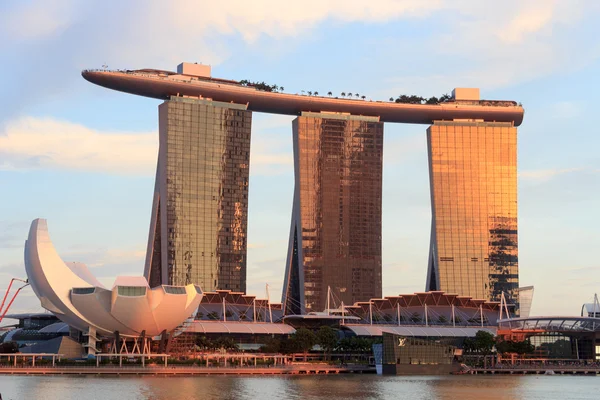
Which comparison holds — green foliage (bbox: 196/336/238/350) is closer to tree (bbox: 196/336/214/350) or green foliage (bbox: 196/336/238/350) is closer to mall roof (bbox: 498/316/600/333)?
tree (bbox: 196/336/214/350)

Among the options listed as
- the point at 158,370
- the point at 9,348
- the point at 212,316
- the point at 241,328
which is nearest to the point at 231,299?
the point at 212,316

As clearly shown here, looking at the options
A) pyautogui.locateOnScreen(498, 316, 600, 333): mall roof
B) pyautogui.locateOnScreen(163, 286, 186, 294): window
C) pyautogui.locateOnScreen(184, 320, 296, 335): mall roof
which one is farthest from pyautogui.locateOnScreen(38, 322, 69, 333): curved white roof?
pyautogui.locateOnScreen(498, 316, 600, 333): mall roof

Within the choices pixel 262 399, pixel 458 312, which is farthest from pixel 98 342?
pixel 458 312

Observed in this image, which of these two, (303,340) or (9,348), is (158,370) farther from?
(9,348)

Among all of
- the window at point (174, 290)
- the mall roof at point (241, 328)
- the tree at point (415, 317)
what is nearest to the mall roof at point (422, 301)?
the tree at point (415, 317)

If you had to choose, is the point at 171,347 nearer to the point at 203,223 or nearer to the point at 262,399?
the point at 203,223

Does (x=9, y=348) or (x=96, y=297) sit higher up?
(x=96, y=297)
